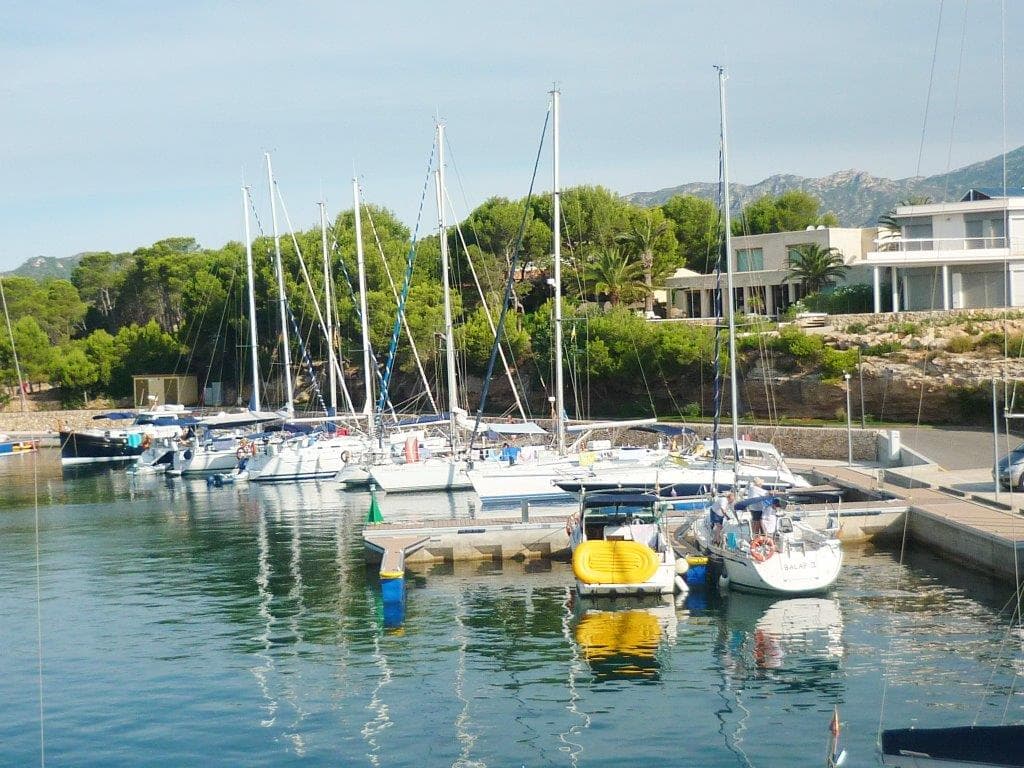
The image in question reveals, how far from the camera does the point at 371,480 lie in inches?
1951

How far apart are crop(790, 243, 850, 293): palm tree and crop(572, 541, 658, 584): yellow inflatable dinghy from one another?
44849 mm

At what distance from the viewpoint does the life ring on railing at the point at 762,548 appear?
27.0 meters

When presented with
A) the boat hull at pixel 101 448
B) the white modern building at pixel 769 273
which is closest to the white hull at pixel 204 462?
the boat hull at pixel 101 448

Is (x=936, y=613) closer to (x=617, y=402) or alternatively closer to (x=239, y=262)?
(x=617, y=402)

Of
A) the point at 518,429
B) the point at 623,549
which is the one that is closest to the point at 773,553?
the point at 623,549

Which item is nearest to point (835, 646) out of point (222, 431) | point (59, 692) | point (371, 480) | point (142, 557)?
point (59, 692)

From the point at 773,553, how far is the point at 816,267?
44.1 meters

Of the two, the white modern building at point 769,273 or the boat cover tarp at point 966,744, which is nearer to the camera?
the boat cover tarp at point 966,744

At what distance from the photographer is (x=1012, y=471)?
110 feet

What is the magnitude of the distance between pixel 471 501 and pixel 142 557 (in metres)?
13.1

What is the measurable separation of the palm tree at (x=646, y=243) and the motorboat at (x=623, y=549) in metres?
47.4

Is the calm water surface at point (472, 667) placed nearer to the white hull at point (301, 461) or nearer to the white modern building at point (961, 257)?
the white hull at point (301, 461)

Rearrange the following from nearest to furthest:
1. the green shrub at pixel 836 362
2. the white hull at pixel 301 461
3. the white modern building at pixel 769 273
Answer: the green shrub at pixel 836 362 → the white hull at pixel 301 461 → the white modern building at pixel 769 273

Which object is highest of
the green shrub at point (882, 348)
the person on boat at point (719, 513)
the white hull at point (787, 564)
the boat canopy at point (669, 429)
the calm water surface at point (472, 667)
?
the green shrub at point (882, 348)
